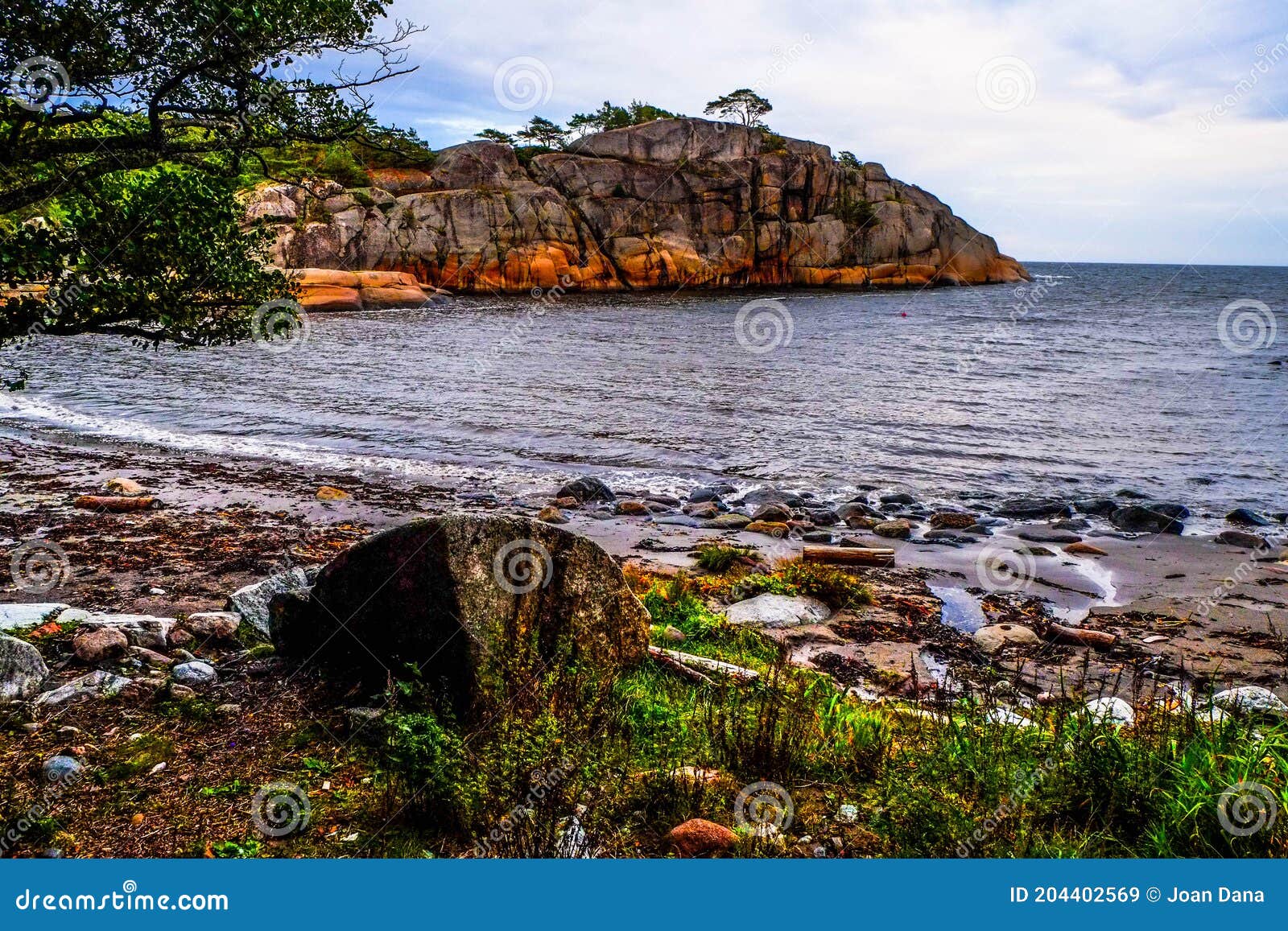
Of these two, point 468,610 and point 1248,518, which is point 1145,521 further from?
point 468,610

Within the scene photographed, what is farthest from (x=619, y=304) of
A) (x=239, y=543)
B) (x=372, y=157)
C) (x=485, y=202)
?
(x=239, y=543)

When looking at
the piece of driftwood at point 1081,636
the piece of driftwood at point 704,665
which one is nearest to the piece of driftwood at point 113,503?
the piece of driftwood at point 704,665

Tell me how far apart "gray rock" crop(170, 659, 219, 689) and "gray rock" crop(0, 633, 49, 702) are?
0.79m

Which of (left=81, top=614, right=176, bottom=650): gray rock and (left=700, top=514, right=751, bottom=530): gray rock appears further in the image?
(left=700, top=514, right=751, bottom=530): gray rock

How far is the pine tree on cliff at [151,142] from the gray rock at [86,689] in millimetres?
2673

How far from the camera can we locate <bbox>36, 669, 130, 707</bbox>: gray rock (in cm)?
542

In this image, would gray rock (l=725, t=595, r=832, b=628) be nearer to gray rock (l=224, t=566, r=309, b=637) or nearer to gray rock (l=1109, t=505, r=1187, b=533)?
gray rock (l=224, t=566, r=309, b=637)

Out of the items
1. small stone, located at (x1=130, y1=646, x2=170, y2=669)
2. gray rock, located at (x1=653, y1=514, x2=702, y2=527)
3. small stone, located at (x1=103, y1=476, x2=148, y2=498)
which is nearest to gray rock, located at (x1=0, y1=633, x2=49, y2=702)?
small stone, located at (x1=130, y1=646, x2=170, y2=669)

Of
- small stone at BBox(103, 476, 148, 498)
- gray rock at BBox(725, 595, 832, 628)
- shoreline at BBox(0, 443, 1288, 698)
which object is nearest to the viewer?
shoreline at BBox(0, 443, 1288, 698)

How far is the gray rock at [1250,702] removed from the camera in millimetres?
5414

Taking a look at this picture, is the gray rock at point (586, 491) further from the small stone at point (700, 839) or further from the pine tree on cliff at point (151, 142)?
the small stone at point (700, 839)

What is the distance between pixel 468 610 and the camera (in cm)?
542

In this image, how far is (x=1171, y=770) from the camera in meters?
4.42

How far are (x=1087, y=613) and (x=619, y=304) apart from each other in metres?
56.2
